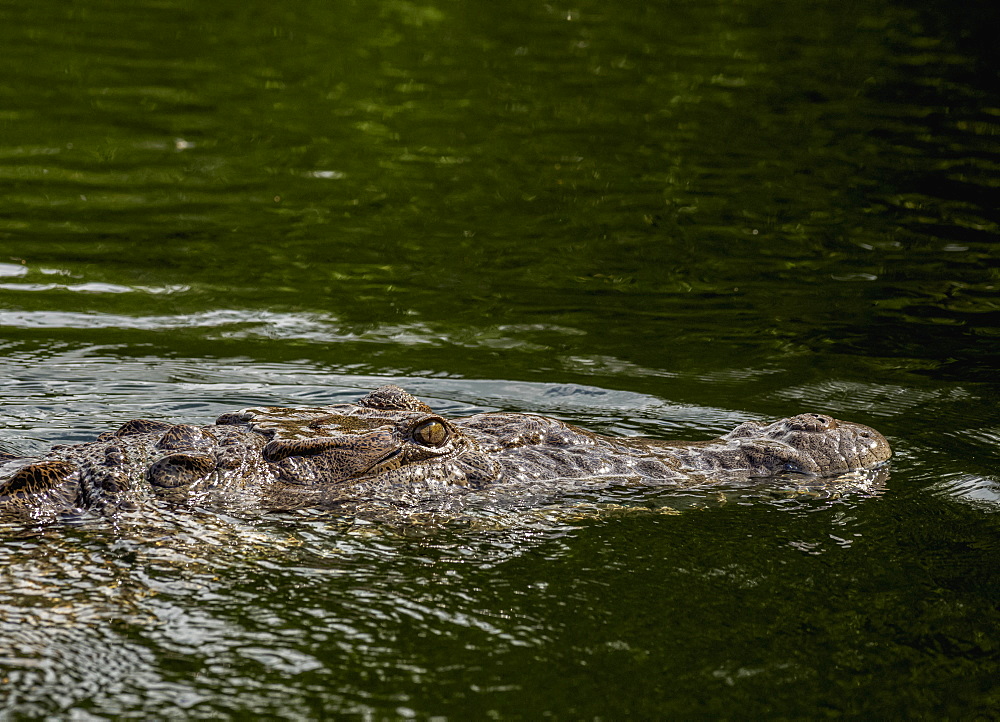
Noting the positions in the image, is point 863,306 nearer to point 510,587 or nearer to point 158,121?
point 510,587

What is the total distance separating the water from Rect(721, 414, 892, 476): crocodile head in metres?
0.23

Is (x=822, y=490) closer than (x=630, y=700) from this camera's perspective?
No

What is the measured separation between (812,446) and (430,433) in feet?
6.64

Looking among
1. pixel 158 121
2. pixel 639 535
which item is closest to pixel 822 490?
pixel 639 535

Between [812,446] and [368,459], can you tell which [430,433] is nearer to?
[368,459]

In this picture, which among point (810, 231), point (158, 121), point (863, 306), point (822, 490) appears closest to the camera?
point (822, 490)

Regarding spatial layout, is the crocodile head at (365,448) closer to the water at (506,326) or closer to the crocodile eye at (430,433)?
the crocodile eye at (430,433)

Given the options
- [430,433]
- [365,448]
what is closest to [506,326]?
[430,433]

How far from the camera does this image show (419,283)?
10.9 metres

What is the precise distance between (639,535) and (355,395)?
2781 millimetres

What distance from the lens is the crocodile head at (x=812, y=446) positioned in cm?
634

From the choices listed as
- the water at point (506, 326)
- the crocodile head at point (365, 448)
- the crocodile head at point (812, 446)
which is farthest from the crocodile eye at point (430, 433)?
the crocodile head at point (812, 446)

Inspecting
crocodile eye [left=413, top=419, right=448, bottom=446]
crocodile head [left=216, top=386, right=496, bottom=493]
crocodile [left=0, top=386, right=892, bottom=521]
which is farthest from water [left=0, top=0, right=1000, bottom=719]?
crocodile eye [left=413, top=419, right=448, bottom=446]

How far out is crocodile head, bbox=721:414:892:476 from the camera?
20.8ft
